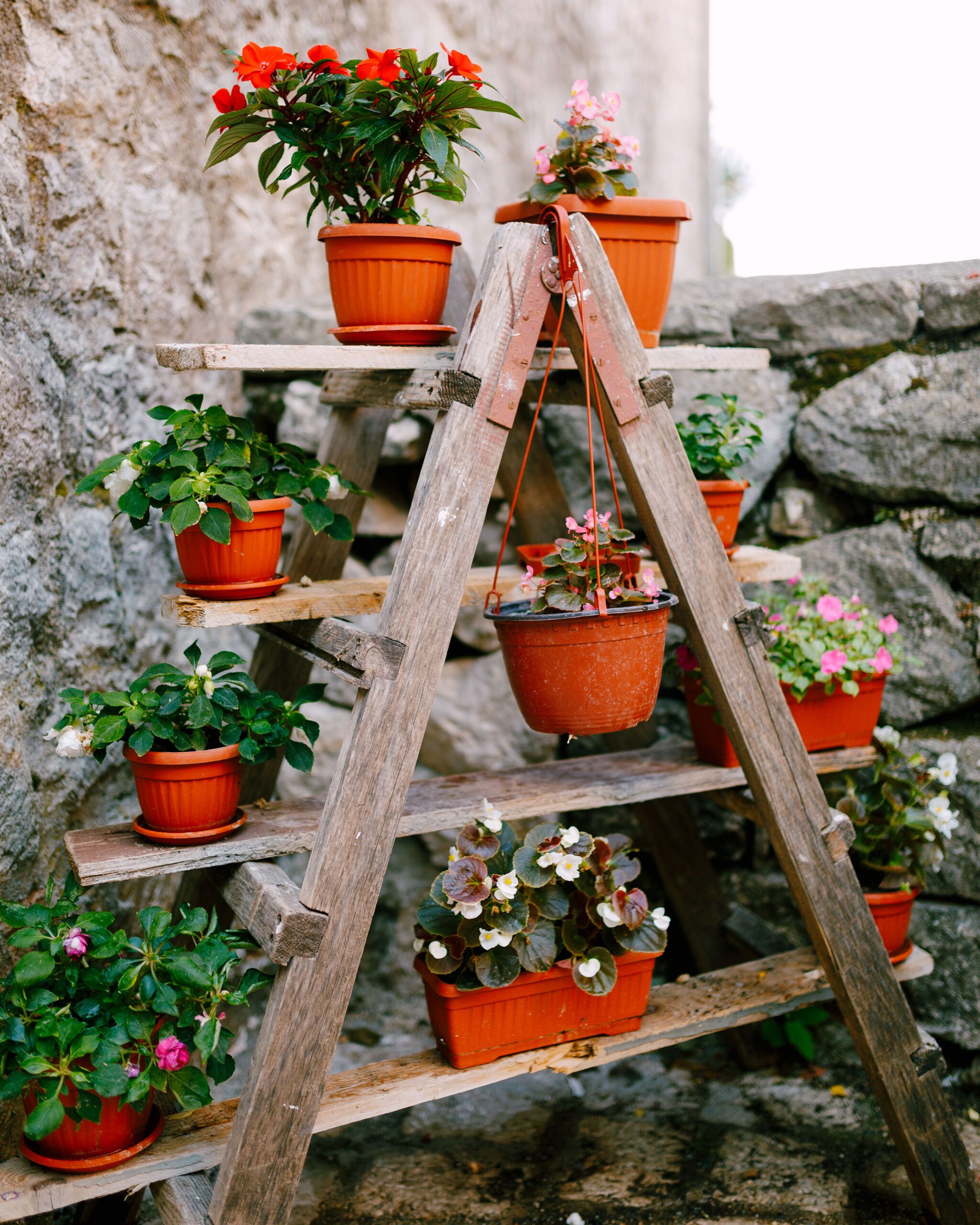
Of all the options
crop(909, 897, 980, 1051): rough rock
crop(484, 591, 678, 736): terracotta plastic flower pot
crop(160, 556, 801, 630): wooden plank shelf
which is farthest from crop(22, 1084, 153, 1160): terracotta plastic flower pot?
crop(909, 897, 980, 1051): rough rock

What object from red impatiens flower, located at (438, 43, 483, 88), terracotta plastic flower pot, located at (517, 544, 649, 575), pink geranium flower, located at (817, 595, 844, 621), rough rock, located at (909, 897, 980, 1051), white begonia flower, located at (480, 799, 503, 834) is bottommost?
rough rock, located at (909, 897, 980, 1051)

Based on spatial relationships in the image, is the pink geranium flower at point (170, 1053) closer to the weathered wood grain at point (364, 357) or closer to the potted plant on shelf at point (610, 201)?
the weathered wood grain at point (364, 357)

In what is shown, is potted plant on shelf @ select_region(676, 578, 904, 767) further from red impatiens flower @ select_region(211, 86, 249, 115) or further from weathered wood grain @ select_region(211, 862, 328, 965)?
red impatiens flower @ select_region(211, 86, 249, 115)

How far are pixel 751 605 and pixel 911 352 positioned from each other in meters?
0.96

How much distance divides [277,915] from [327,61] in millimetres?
1270

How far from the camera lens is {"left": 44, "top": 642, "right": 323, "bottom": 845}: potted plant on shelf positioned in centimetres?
160

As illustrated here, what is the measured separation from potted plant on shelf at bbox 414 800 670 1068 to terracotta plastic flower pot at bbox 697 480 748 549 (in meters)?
0.68

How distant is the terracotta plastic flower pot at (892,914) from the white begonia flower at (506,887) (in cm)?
84

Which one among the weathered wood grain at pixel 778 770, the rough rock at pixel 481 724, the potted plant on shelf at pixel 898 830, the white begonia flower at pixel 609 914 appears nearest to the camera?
the weathered wood grain at pixel 778 770

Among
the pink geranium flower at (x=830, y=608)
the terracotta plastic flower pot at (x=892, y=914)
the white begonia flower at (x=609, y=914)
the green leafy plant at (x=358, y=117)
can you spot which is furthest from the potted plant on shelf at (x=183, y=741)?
the terracotta plastic flower pot at (x=892, y=914)

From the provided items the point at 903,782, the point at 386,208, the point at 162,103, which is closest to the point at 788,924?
the point at 903,782

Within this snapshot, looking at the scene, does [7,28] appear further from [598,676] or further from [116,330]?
[598,676]

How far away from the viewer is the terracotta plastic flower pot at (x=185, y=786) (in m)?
1.60

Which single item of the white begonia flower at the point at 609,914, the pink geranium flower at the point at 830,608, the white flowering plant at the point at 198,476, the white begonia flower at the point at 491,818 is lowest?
the white begonia flower at the point at 609,914
